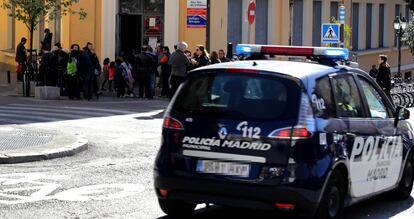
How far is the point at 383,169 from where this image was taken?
29.1 ft

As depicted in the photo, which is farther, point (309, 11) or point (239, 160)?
point (309, 11)

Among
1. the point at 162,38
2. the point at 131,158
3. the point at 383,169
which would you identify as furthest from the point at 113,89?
the point at 383,169

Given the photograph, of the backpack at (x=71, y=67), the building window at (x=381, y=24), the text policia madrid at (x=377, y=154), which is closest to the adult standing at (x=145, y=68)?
the backpack at (x=71, y=67)

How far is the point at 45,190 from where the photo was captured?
9719 mm

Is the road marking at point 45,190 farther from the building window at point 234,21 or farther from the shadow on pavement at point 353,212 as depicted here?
the building window at point 234,21

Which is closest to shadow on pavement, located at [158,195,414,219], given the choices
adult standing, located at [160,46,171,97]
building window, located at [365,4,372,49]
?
adult standing, located at [160,46,171,97]

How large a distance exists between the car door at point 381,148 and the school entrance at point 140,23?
2208cm

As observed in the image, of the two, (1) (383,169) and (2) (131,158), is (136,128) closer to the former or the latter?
(2) (131,158)

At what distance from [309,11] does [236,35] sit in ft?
16.7

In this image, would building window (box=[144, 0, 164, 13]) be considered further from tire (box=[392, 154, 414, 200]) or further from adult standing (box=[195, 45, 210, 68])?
tire (box=[392, 154, 414, 200])

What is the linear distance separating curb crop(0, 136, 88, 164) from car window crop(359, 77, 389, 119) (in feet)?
17.3

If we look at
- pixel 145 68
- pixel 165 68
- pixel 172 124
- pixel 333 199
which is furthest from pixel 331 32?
pixel 172 124

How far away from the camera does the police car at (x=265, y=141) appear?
7289 millimetres

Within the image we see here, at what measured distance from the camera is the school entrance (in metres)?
30.9
